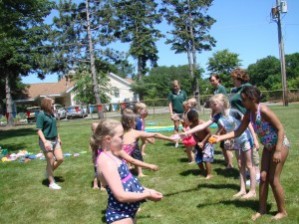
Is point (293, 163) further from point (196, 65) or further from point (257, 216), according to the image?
point (196, 65)

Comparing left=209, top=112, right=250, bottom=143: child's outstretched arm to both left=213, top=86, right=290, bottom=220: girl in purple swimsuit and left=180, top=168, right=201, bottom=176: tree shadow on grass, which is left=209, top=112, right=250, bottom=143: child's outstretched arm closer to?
left=213, top=86, right=290, bottom=220: girl in purple swimsuit

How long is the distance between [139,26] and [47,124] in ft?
125

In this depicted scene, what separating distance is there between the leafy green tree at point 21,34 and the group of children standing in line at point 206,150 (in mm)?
8270

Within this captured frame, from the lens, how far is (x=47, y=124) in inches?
304

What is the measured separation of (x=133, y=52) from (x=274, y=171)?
41.3 meters

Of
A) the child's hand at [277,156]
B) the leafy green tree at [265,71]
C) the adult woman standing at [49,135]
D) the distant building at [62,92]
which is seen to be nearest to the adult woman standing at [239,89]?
the child's hand at [277,156]

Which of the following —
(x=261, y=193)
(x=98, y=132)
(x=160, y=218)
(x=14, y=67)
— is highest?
(x=14, y=67)

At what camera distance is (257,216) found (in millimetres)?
5328

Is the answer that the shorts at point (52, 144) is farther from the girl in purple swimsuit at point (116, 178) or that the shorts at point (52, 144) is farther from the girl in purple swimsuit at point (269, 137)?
the girl in purple swimsuit at point (116, 178)

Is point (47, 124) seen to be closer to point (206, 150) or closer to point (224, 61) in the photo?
point (206, 150)

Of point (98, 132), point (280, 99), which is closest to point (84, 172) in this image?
point (98, 132)

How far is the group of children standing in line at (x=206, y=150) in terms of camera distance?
10.6 feet

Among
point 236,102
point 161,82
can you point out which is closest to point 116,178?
point 236,102

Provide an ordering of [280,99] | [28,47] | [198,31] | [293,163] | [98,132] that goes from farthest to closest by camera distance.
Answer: [198,31] < [280,99] < [28,47] < [293,163] < [98,132]
